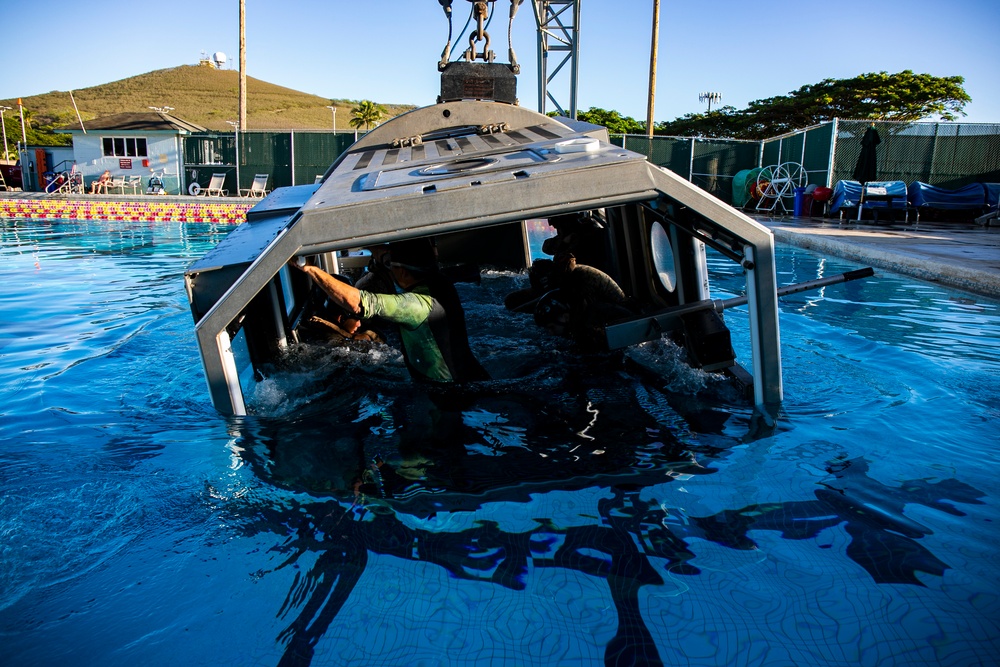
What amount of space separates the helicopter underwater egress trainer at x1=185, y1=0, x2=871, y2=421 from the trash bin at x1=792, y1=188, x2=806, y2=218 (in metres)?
13.1

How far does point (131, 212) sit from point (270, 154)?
579 cm

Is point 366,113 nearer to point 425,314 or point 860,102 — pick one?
point 860,102

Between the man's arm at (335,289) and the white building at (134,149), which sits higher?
the white building at (134,149)

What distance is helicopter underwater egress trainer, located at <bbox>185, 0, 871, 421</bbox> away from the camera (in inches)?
109

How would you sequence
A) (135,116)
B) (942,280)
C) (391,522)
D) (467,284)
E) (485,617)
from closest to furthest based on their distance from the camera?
1. (485,617)
2. (391,522)
3. (942,280)
4. (467,284)
5. (135,116)

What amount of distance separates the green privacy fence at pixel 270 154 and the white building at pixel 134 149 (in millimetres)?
3538

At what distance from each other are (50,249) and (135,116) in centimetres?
2130

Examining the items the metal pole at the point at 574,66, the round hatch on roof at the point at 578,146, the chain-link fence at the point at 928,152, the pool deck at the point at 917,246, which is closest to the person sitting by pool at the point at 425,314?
the round hatch on roof at the point at 578,146

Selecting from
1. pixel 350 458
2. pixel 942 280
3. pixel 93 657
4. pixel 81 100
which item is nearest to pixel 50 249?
pixel 350 458

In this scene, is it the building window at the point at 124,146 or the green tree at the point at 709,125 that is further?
the green tree at the point at 709,125

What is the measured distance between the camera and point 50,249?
1179 centimetres

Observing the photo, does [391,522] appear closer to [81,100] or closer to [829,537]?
[829,537]

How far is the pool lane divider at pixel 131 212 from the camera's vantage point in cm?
1827

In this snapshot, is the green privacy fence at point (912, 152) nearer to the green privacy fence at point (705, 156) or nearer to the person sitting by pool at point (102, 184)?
the green privacy fence at point (705, 156)
